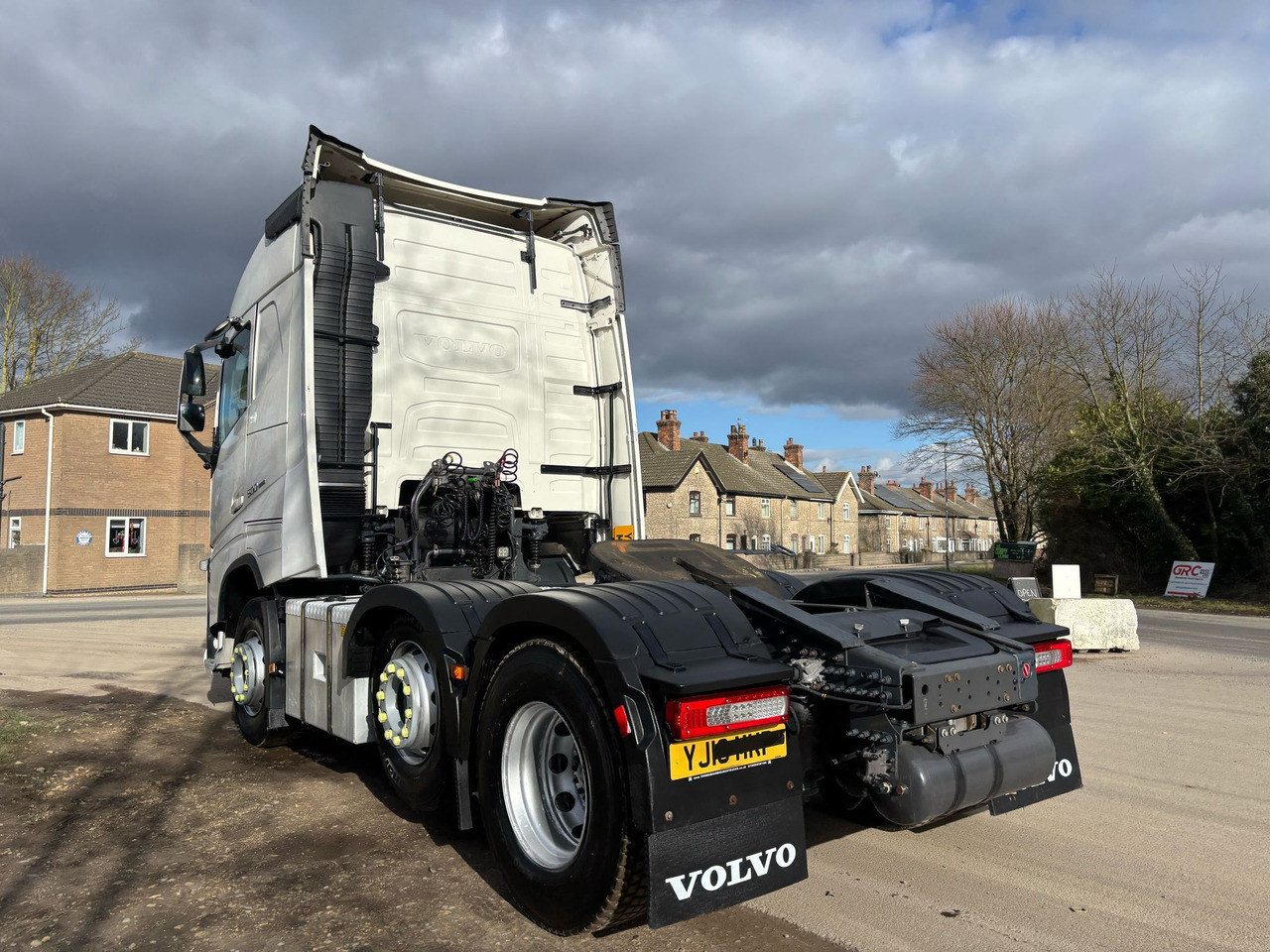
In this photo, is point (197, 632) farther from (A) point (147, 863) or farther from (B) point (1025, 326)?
(B) point (1025, 326)

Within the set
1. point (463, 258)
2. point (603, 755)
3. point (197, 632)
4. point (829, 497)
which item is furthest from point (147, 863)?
point (829, 497)

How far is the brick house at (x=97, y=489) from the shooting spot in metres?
29.8

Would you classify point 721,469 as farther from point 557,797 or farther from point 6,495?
point 557,797

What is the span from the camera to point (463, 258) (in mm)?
6621

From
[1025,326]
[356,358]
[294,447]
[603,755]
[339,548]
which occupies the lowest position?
[603,755]

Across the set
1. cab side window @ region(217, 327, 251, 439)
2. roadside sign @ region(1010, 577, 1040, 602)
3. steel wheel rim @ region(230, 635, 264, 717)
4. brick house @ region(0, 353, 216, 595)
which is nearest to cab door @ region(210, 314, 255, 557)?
cab side window @ region(217, 327, 251, 439)

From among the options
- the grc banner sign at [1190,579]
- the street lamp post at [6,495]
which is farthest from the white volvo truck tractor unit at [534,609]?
the street lamp post at [6,495]

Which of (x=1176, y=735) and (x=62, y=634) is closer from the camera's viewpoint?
(x=1176, y=735)

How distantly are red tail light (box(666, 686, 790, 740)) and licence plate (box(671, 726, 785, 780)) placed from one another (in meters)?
0.03

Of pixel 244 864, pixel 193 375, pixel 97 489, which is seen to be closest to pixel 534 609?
pixel 244 864

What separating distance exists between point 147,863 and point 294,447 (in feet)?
8.24

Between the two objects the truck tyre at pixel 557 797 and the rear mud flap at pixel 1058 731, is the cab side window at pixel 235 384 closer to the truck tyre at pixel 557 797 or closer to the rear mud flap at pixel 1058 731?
the truck tyre at pixel 557 797

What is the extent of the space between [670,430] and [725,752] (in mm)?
55493

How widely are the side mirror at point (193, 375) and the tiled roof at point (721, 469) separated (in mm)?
42592
